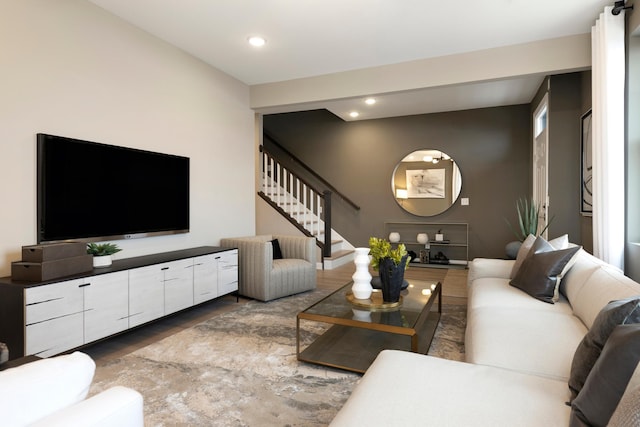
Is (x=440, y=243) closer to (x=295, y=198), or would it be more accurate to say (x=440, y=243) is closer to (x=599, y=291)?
(x=295, y=198)

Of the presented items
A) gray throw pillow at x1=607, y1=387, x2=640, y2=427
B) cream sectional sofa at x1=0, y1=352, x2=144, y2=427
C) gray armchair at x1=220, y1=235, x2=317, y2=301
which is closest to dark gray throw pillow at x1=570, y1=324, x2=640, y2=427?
gray throw pillow at x1=607, y1=387, x2=640, y2=427

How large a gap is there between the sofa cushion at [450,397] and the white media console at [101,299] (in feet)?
6.78

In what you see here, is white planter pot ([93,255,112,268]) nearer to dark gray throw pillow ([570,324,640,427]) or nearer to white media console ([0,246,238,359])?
white media console ([0,246,238,359])

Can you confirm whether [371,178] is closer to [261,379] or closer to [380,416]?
[261,379]

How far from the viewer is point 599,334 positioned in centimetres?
128

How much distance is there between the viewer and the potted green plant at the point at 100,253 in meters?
2.85

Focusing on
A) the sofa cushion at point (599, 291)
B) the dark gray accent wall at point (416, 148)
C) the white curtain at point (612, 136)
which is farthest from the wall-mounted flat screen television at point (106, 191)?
the white curtain at point (612, 136)

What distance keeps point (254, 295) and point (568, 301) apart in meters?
2.93

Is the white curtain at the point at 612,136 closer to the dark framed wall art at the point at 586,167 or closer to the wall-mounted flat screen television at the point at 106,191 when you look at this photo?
the dark framed wall art at the point at 586,167

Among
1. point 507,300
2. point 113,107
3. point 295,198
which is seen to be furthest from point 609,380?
point 295,198

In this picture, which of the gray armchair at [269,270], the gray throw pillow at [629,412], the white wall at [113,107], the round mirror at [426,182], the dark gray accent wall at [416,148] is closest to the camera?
the gray throw pillow at [629,412]

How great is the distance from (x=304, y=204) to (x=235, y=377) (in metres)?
4.54

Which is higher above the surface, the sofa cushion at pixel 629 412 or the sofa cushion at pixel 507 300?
the sofa cushion at pixel 629 412

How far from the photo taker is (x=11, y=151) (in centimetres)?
252
